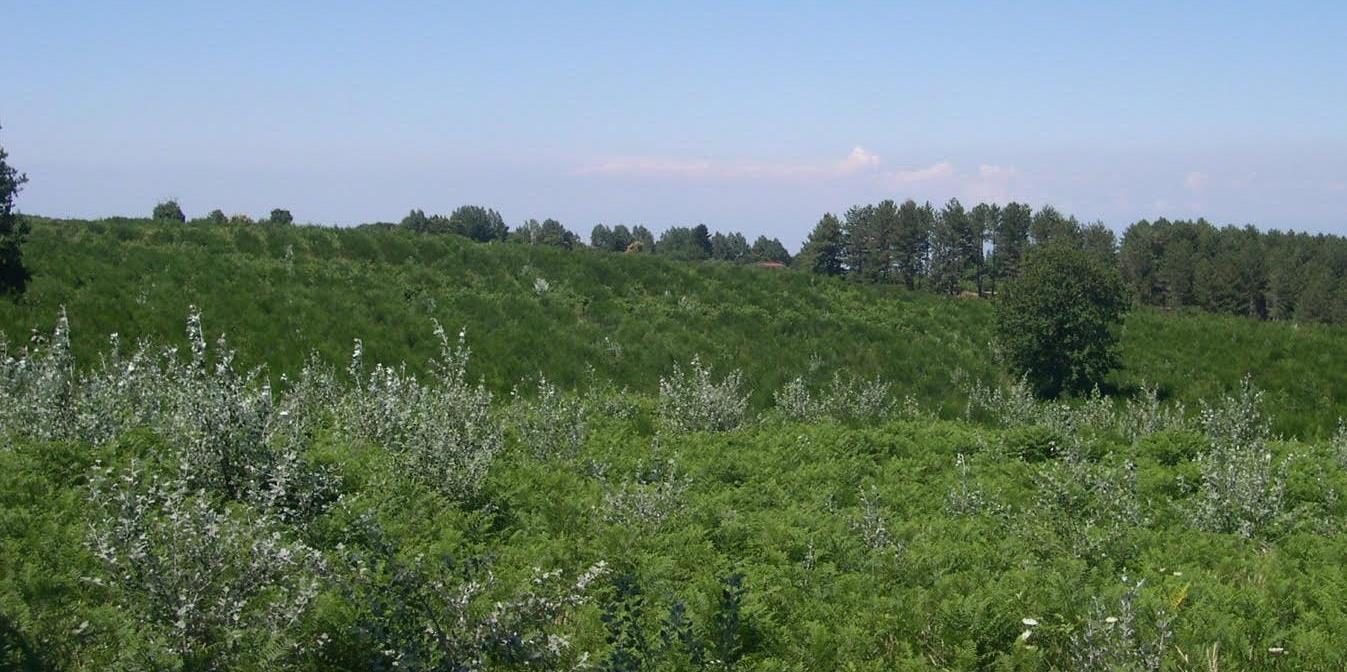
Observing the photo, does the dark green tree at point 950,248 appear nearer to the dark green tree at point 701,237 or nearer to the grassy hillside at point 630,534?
the dark green tree at point 701,237

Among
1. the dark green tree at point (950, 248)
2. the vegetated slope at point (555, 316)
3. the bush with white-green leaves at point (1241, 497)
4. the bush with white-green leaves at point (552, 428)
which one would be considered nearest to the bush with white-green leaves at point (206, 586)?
the bush with white-green leaves at point (552, 428)

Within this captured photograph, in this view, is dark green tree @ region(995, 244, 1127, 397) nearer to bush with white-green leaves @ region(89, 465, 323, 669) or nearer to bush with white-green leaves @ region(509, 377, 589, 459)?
bush with white-green leaves @ region(509, 377, 589, 459)

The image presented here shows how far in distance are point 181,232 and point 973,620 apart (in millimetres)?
27885

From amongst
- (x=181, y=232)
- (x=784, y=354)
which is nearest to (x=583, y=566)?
(x=784, y=354)

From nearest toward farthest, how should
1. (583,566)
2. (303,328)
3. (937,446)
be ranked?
(583,566) → (937,446) → (303,328)

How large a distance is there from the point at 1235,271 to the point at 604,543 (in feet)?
256

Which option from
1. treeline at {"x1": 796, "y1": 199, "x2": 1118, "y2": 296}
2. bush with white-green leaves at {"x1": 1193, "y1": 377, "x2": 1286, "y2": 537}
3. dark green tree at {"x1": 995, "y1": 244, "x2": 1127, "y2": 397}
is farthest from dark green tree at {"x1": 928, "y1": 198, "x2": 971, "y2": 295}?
bush with white-green leaves at {"x1": 1193, "y1": 377, "x2": 1286, "y2": 537}

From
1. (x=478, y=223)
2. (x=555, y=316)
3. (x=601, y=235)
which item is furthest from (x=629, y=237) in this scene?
(x=555, y=316)

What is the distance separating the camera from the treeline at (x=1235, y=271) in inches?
2773

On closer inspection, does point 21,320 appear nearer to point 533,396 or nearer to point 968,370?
point 533,396

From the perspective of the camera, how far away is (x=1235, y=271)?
70.9 meters

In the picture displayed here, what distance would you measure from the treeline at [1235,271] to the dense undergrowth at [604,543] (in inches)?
2328

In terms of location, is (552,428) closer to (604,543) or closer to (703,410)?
(703,410)

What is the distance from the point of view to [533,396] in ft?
63.1
